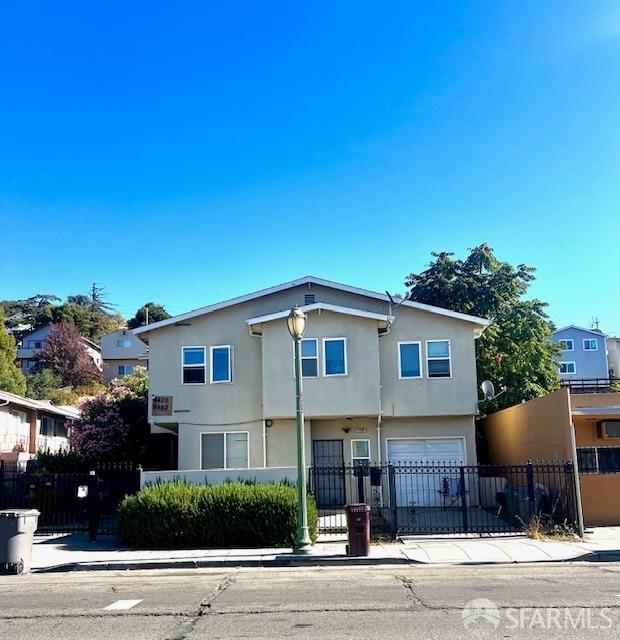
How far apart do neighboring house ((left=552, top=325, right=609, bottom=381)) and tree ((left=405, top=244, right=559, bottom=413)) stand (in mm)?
27687

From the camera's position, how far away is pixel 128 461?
25.6 m

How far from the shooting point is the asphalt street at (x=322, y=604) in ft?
24.2

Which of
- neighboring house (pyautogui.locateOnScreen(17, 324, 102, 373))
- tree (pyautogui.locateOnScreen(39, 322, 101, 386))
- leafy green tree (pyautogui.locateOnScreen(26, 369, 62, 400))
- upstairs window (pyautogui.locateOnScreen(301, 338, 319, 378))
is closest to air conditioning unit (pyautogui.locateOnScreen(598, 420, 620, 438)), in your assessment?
upstairs window (pyautogui.locateOnScreen(301, 338, 319, 378))

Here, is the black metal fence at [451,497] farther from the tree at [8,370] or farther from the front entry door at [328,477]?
the tree at [8,370]

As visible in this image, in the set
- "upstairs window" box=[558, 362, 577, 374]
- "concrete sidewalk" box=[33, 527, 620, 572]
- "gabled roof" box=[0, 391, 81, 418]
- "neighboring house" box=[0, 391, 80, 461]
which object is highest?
"upstairs window" box=[558, 362, 577, 374]

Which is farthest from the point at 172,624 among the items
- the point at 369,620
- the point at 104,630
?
the point at 369,620

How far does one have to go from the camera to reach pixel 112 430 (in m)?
25.6

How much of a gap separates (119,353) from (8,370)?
76.3 feet

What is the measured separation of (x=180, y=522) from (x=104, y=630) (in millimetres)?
7730

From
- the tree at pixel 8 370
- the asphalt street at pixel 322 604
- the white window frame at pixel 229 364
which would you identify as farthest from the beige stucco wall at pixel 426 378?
the tree at pixel 8 370

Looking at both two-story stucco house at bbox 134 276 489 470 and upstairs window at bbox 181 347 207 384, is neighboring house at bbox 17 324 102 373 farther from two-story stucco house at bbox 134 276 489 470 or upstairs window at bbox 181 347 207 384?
two-story stucco house at bbox 134 276 489 470

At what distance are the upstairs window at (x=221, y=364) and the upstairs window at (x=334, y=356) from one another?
3333 millimetres

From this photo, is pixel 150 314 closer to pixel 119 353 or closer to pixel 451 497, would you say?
pixel 119 353

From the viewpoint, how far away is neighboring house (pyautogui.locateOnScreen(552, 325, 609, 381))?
57.7 meters
